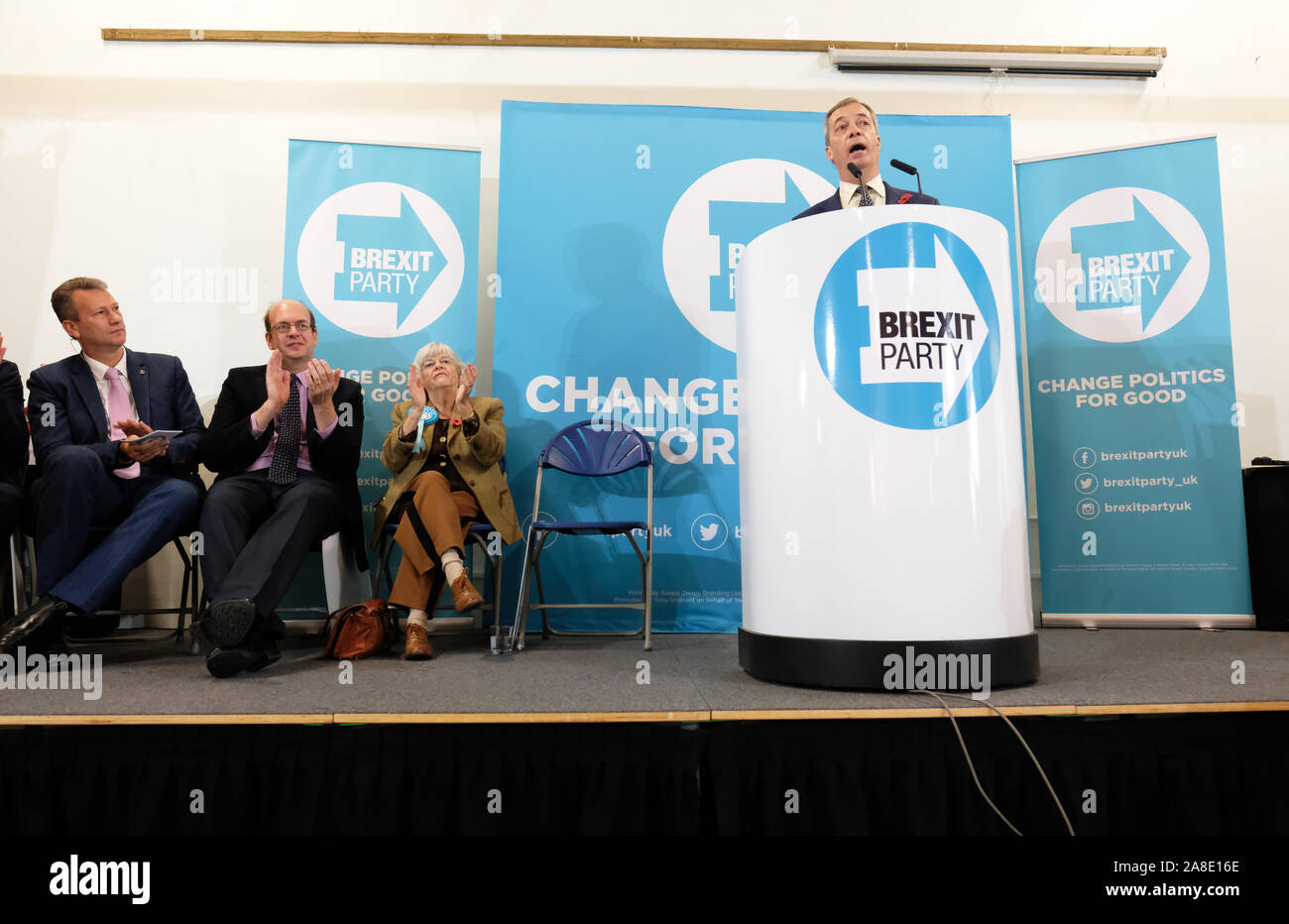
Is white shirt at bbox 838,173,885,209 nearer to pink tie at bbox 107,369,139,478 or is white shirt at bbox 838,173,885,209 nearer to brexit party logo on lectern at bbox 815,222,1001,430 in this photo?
brexit party logo on lectern at bbox 815,222,1001,430

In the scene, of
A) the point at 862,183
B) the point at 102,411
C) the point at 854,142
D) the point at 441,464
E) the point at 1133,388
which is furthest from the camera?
the point at 1133,388

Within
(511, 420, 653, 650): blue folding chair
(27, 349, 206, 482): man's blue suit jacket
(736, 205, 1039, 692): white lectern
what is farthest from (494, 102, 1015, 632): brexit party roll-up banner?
(736, 205, 1039, 692): white lectern

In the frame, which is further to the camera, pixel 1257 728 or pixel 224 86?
pixel 224 86

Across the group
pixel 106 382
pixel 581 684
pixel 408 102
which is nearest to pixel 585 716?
pixel 581 684

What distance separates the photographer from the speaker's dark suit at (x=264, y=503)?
2.43m

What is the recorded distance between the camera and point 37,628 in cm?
229

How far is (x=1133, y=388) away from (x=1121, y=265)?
0.59 m

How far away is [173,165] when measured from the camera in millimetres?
4055

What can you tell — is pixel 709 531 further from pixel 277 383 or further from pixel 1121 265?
pixel 1121 265

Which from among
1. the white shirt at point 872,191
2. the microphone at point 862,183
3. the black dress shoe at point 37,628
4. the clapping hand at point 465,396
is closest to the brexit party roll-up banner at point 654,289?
the clapping hand at point 465,396

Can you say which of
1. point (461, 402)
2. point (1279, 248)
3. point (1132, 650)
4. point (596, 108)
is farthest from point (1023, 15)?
point (461, 402)

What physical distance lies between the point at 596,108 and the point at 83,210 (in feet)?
8.69
